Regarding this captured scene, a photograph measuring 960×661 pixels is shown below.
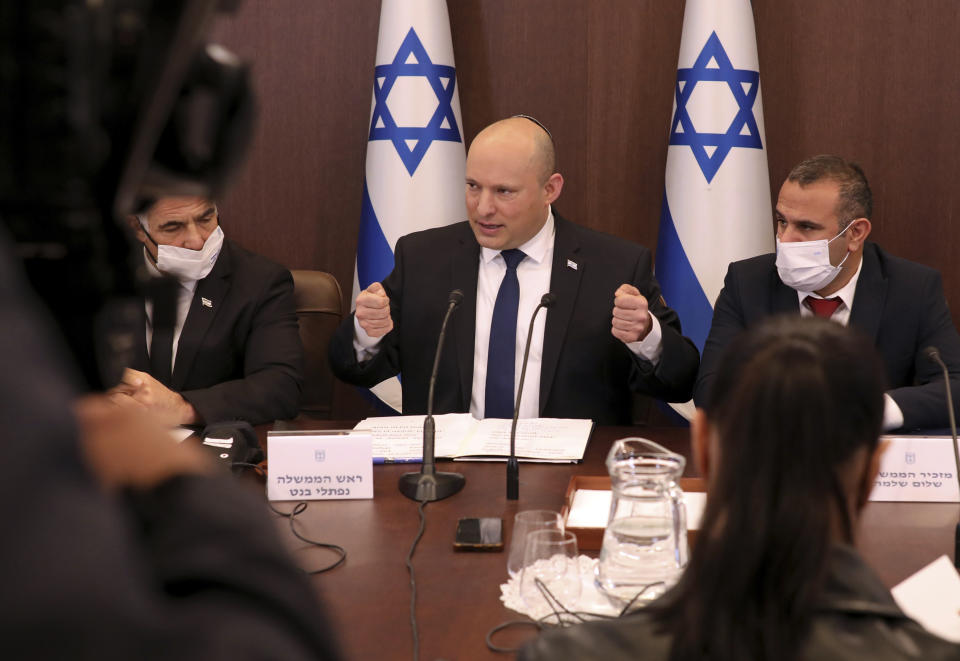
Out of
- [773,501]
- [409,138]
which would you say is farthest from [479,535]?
[409,138]

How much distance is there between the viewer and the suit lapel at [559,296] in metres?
3.33

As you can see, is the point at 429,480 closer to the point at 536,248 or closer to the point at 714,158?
the point at 536,248

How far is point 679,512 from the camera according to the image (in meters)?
1.59

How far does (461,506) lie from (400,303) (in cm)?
147

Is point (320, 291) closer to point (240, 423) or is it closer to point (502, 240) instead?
point (502, 240)

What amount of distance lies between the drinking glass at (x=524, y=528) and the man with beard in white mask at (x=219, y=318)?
1.64 meters

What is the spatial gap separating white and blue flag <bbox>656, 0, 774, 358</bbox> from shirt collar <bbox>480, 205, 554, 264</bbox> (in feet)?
2.65

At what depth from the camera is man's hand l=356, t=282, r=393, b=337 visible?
2986 mm

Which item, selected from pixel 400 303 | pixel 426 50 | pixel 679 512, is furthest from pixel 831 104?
pixel 679 512

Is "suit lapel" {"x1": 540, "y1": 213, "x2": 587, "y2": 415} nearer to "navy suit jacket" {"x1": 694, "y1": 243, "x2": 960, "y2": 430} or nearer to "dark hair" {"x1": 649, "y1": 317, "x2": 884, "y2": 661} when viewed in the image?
"navy suit jacket" {"x1": 694, "y1": 243, "x2": 960, "y2": 430}

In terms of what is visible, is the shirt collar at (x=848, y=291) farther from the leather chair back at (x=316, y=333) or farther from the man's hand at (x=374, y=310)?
the leather chair back at (x=316, y=333)

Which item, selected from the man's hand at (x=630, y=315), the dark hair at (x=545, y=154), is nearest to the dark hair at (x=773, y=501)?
the man's hand at (x=630, y=315)

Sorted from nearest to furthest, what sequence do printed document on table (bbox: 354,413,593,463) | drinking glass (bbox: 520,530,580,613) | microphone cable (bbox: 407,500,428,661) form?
microphone cable (bbox: 407,500,428,661), drinking glass (bbox: 520,530,580,613), printed document on table (bbox: 354,413,593,463)

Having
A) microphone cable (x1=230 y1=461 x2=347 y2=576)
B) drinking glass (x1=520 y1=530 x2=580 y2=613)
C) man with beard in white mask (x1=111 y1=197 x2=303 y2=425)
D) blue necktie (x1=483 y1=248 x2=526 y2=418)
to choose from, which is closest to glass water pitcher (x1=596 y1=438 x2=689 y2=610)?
drinking glass (x1=520 y1=530 x2=580 y2=613)
